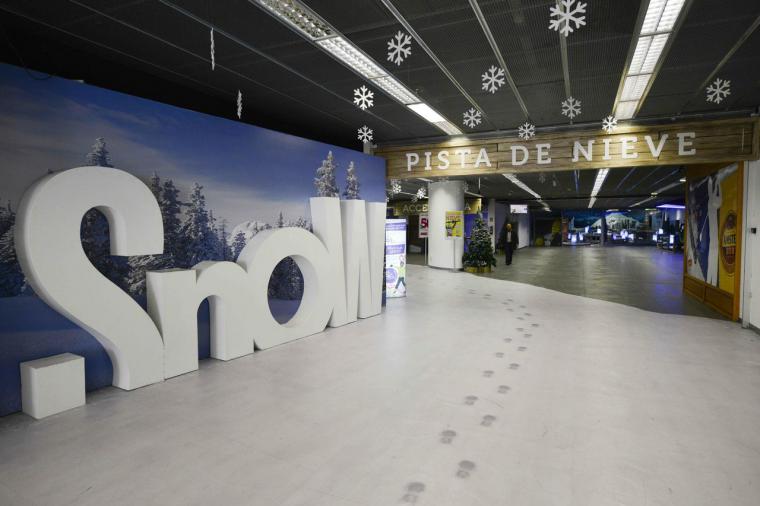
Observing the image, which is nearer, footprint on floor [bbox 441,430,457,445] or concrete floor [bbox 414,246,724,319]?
footprint on floor [bbox 441,430,457,445]

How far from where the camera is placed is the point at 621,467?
276 centimetres

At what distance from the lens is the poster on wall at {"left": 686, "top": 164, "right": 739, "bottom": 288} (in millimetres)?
7172

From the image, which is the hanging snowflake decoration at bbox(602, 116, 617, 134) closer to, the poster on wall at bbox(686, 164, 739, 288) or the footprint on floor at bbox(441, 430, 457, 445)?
the poster on wall at bbox(686, 164, 739, 288)

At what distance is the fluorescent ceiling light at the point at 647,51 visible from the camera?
373cm

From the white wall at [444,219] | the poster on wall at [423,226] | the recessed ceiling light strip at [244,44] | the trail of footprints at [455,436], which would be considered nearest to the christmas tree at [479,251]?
the white wall at [444,219]

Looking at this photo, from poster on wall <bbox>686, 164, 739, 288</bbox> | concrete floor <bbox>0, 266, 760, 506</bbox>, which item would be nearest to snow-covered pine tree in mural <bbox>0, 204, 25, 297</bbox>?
concrete floor <bbox>0, 266, 760, 506</bbox>

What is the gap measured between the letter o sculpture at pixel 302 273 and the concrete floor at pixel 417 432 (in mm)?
258

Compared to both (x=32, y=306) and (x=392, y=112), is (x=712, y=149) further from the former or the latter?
(x=32, y=306)

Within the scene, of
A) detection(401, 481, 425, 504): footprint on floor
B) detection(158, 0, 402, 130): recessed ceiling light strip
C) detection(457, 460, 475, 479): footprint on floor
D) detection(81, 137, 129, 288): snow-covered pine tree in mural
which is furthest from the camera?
detection(81, 137, 129, 288): snow-covered pine tree in mural

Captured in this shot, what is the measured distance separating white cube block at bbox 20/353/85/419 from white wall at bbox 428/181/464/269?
1163cm

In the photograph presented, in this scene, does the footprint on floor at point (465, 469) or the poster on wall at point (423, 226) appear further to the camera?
the poster on wall at point (423, 226)

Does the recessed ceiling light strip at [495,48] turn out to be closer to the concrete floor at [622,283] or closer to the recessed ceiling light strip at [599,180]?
the concrete floor at [622,283]

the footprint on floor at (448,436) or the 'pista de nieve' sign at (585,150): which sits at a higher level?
the 'pista de nieve' sign at (585,150)

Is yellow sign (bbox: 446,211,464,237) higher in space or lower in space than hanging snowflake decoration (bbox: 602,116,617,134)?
lower
